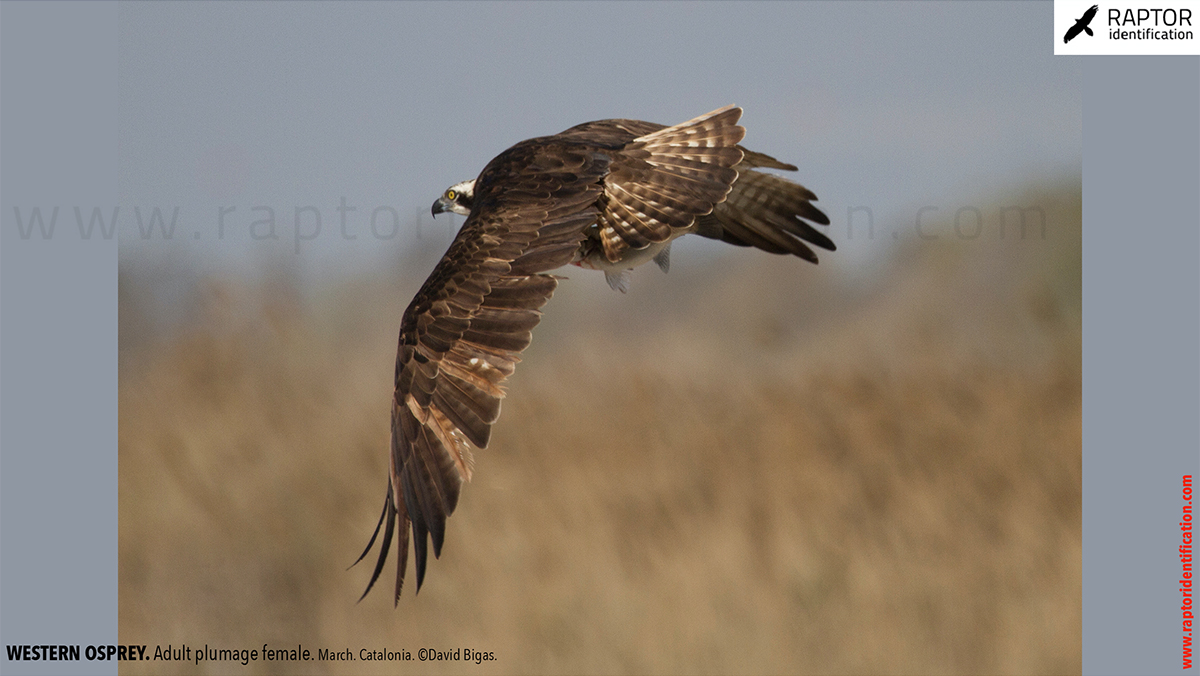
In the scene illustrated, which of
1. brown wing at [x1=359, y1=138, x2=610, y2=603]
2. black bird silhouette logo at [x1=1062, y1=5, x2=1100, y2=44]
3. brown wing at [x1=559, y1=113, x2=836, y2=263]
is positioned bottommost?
brown wing at [x1=359, y1=138, x2=610, y2=603]

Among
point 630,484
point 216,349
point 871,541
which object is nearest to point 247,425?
point 216,349

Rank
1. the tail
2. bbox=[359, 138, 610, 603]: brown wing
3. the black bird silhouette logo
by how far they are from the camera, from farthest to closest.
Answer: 1. the black bird silhouette logo
2. the tail
3. bbox=[359, 138, 610, 603]: brown wing

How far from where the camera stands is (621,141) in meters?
4.38

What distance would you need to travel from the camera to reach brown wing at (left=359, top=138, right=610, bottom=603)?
3.57 m

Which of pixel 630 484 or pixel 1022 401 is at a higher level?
pixel 1022 401

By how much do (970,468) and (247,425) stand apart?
5843 mm

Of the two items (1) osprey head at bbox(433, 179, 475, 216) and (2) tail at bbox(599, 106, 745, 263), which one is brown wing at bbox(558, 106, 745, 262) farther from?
(1) osprey head at bbox(433, 179, 475, 216)

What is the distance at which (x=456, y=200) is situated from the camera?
467cm

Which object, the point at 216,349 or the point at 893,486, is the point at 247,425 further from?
the point at 893,486

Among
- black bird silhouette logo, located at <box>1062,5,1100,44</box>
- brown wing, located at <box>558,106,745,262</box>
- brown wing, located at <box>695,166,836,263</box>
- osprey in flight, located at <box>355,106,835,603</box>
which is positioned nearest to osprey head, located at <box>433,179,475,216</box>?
osprey in flight, located at <box>355,106,835,603</box>

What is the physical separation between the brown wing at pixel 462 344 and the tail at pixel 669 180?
161mm

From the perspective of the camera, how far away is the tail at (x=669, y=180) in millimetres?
4043
